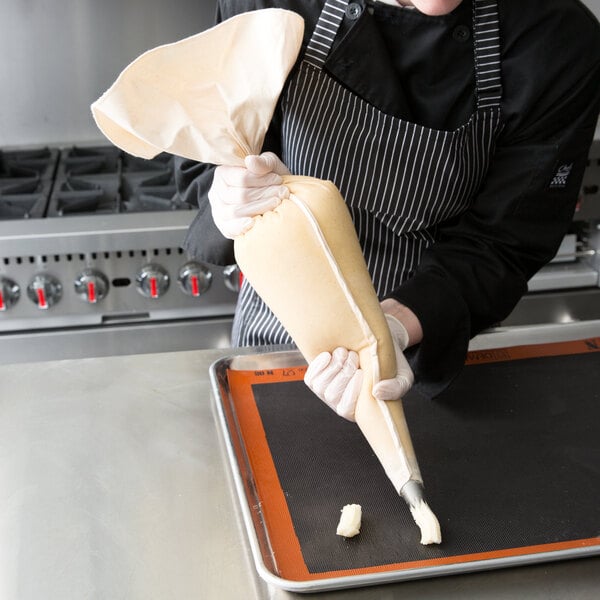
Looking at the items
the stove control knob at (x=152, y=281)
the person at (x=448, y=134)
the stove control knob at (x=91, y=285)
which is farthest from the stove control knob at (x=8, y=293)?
the person at (x=448, y=134)

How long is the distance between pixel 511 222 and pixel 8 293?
39.3 inches

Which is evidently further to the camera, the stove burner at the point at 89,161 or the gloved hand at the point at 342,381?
the stove burner at the point at 89,161

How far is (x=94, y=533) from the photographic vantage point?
0.81 meters

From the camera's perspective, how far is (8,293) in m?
1.67

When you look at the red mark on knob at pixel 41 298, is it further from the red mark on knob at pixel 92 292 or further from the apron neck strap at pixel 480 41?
the apron neck strap at pixel 480 41

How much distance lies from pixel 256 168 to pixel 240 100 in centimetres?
7

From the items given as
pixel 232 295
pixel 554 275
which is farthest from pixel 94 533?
pixel 554 275

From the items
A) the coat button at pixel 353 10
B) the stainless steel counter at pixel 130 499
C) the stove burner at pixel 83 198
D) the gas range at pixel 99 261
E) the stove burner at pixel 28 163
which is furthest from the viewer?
the stove burner at pixel 28 163

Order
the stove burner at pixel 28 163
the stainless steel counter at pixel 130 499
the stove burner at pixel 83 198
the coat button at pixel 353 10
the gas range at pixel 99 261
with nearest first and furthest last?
the stainless steel counter at pixel 130 499
the coat button at pixel 353 10
the gas range at pixel 99 261
the stove burner at pixel 83 198
the stove burner at pixel 28 163

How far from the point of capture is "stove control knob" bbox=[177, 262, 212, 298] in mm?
1698

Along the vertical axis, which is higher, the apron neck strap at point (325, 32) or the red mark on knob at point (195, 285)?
the apron neck strap at point (325, 32)

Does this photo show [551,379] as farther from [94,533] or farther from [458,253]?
[94,533]

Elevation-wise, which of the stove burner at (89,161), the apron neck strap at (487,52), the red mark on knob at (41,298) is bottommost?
the red mark on knob at (41,298)

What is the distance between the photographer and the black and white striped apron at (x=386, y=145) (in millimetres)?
1077
